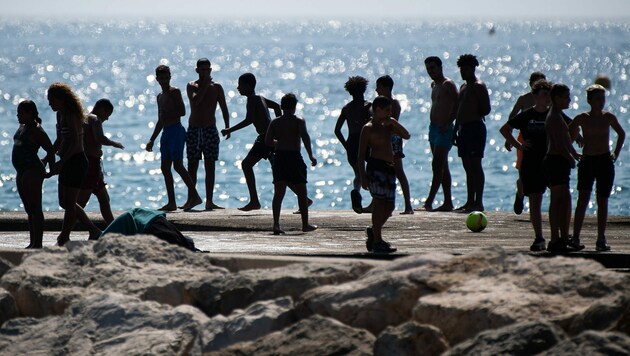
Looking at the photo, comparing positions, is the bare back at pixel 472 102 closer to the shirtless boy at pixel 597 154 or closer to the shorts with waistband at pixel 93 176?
the shirtless boy at pixel 597 154

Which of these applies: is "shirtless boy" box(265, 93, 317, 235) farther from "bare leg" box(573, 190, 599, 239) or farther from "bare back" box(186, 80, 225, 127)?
"bare leg" box(573, 190, 599, 239)

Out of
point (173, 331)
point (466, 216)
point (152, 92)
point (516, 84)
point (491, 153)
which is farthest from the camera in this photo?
point (516, 84)

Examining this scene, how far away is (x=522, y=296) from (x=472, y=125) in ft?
22.8

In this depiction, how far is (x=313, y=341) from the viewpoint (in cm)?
953

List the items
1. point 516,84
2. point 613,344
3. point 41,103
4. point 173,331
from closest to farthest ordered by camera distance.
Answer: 1. point 613,344
2. point 173,331
3. point 41,103
4. point 516,84

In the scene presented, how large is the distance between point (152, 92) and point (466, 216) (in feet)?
238

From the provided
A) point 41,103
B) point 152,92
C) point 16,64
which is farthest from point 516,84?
point 16,64

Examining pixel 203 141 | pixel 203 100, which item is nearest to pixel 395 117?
pixel 203 100

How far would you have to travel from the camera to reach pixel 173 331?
10.1 meters

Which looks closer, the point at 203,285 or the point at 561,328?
the point at 561,328

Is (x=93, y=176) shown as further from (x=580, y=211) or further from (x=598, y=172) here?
(x=598, y=172)

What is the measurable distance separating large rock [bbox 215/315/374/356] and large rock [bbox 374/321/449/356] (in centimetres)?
15

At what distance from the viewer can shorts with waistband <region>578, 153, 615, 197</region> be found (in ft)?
40.4

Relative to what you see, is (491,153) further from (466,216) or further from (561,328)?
(561,328)
